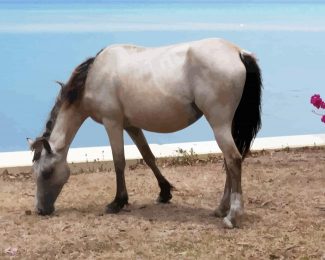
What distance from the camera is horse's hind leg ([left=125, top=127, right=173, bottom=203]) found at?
19.0ft

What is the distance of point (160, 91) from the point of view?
5.16 metres

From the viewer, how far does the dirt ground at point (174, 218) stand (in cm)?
468

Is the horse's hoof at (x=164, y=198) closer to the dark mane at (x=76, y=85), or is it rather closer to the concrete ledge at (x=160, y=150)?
the dark mane at (x=76, y=85)

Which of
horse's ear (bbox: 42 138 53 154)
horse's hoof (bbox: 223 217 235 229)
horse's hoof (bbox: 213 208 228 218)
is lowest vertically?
horse's hoof (bbox: 213 208 228 218)

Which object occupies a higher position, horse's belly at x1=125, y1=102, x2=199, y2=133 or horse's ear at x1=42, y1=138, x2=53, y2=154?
horse's belly at x1=125, y1=102, x2=199, y2=133

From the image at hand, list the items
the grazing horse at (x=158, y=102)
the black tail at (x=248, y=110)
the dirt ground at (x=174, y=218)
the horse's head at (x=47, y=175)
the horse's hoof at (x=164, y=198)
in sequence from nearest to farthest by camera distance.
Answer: the dirt ground at (x=174, y=218) < the grazing horse at (x=158, y=102) < the black tail at (x=248, y=110) < the horse's head at (x=47, y=175) < the horse's hoof at (x=164, y=198)

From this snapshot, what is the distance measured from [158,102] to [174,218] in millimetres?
945

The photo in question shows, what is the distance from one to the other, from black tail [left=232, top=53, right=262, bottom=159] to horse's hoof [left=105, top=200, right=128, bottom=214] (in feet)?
3.59

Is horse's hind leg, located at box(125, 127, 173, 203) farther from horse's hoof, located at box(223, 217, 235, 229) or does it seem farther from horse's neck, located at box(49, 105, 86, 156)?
horse's hoof, located at box(223, 217, 235, 229)

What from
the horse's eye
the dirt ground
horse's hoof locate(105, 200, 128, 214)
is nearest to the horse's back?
the horse's eye

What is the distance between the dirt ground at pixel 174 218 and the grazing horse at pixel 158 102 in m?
0.24

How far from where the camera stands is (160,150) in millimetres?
8195

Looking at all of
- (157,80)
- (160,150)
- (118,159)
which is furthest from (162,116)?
(160,150)

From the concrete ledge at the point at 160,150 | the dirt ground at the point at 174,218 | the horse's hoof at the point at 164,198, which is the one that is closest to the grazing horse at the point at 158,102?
the dirt ground at the point at 174,218
